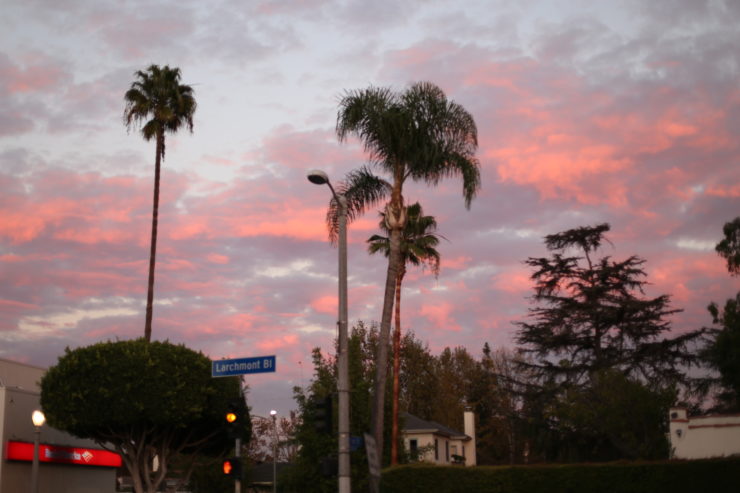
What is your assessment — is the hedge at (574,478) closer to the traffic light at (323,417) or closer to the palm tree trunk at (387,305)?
the palm tree trunk at (387,305)

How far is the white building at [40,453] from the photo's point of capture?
1244 inches

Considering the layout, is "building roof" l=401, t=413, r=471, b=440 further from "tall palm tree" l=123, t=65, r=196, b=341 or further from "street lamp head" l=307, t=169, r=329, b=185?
"street lamp head" l=307, t=169, r=329, b=185

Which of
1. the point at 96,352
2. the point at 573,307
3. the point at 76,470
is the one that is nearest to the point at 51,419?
the point at 96,352

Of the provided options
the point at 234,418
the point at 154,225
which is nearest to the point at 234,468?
the point at 234,418

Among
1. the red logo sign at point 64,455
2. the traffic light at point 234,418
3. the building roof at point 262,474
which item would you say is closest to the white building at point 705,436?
the traffic light at point 234,418

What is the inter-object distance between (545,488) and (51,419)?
57.0 ft

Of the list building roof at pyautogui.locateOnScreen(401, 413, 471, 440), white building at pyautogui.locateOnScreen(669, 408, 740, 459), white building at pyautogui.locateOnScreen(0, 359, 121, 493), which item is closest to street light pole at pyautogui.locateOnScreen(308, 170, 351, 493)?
white building at pyautogui.locateOnScreen(0, 359, 121, 493)

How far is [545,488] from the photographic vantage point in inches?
1155

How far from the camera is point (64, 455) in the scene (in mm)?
35094

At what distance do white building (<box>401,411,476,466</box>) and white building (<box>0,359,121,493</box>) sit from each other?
23169 mm

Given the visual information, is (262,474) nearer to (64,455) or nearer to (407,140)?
(64,455)

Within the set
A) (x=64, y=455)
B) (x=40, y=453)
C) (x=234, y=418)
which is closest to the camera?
(x=234, y=418)

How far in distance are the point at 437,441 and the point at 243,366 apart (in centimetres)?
4216

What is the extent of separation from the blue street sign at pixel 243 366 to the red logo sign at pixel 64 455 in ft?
39.5
